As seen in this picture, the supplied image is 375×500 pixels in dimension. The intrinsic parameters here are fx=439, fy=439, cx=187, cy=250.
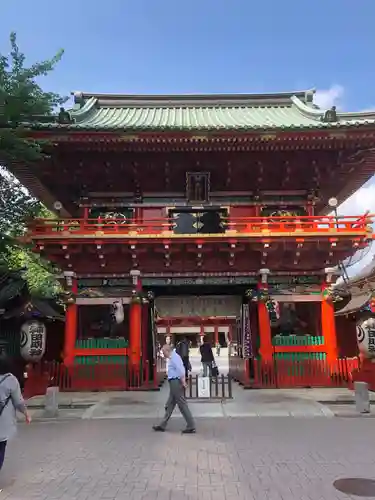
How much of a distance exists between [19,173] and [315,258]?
11876 mm

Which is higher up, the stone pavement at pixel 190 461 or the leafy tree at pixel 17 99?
the leafy tree at pixel 17 99

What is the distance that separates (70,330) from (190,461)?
10.2 meters

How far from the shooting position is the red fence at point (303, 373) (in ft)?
52.0

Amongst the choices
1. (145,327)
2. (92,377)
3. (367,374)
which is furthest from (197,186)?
(367,374)

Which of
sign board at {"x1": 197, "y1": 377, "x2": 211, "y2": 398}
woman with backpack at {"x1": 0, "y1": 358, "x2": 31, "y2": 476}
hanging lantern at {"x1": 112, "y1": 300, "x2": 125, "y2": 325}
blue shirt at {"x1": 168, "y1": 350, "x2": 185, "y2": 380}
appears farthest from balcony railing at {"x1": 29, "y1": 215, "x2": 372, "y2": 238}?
woman with backpack at {"x1": 0, "y1": 358, "x2": 31, "y2": 476}

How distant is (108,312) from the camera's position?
18000 mm

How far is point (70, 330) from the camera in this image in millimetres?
16266

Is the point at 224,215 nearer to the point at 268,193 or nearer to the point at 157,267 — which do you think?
the point at 268,193

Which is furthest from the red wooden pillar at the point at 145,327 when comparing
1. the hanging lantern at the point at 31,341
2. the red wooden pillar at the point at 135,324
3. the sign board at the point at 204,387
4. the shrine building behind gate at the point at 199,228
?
the sign board at the point at 204,387

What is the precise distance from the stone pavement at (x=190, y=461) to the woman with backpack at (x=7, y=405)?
0.73m

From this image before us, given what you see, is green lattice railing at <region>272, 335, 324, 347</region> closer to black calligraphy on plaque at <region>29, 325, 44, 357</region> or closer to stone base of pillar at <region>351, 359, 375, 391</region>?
stone base of pillar at <region>351, 359, 375, 391</region>

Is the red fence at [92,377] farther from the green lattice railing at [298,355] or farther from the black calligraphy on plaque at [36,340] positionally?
the green lattice railing at [298,355]

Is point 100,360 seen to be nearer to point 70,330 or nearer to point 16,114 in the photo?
point 70,330

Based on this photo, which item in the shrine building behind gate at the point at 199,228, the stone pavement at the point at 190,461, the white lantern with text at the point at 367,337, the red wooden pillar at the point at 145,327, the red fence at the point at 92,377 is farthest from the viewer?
the red wooden pillar at the point at 145,327
